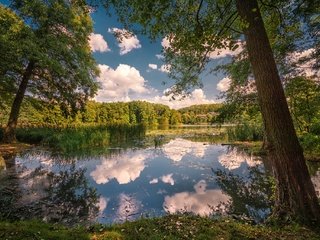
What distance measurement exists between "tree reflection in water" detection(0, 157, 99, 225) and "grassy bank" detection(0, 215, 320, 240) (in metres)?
1.20

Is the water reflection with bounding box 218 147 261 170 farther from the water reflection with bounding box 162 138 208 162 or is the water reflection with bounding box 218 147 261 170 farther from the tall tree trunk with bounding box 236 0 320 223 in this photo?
the tall tree trunk with bounding box 236 0 320 223

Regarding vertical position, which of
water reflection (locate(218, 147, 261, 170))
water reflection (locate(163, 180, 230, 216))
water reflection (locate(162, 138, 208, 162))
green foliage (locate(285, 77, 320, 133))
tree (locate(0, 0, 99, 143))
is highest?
tree (locate(0, 0, 99, 143))

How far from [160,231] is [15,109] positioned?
1480 cm

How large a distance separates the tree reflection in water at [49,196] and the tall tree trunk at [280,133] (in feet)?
11.5

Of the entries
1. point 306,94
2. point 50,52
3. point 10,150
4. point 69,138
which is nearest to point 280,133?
point 306,94

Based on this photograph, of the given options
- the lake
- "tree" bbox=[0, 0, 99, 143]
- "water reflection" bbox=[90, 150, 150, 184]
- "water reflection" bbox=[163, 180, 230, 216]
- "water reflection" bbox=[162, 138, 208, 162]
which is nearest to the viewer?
the lake

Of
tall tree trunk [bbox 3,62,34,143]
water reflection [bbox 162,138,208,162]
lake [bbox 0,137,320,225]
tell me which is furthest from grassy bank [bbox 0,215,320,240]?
tall tree trunk [bbox 3,62,34,143]

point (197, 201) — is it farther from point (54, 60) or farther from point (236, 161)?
point (54, 60)

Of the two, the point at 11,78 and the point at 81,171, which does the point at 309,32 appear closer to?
the point at 81,171

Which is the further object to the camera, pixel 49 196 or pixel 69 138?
pixel 69 138

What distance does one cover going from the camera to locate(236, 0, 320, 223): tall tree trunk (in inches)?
142

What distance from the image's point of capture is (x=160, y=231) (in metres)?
3.33

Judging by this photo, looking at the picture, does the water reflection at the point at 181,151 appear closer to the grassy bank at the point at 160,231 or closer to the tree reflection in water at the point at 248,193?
the tree reflection in water at the point at 248,193

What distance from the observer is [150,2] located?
4.18 meters
